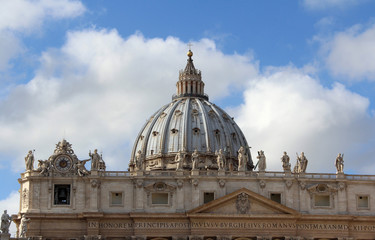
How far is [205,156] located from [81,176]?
44426 mm

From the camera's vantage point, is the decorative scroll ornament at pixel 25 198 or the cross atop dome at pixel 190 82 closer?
the decorative scroll ornament at pixel 25 198

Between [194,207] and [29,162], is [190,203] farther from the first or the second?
[29,162]

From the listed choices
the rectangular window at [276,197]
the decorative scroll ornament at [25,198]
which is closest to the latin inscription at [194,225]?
the rectangular window at [276,197]

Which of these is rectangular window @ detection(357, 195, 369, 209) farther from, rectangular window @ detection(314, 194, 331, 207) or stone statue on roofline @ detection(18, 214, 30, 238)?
stone statue on roofline @ detection(18, 214, 30, 238)

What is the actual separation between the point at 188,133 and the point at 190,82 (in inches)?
533

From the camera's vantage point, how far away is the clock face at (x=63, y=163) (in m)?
114

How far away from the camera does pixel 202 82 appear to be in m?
173

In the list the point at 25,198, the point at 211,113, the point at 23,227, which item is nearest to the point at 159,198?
the point at 25,198

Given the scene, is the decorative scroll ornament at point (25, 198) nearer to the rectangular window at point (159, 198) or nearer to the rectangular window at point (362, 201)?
the rectangular window at point (159, 198)

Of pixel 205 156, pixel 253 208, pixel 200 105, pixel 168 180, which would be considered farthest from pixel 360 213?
pixel 200 105

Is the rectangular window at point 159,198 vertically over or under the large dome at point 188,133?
under

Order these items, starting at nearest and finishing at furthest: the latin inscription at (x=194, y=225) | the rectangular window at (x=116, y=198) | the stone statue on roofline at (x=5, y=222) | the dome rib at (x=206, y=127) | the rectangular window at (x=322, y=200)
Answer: the stone statue on roofline at (x=5, y=222), the latin inscription at (x=194, y=225), the rectangular window at (x=116, y=198), the rectangular window at (x=322, y=200), the dome rib at (x=206, y=127)

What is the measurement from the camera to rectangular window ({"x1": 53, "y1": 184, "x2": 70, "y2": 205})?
11400cm

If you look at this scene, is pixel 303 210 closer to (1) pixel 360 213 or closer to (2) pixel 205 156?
(1) pixel 360 213
